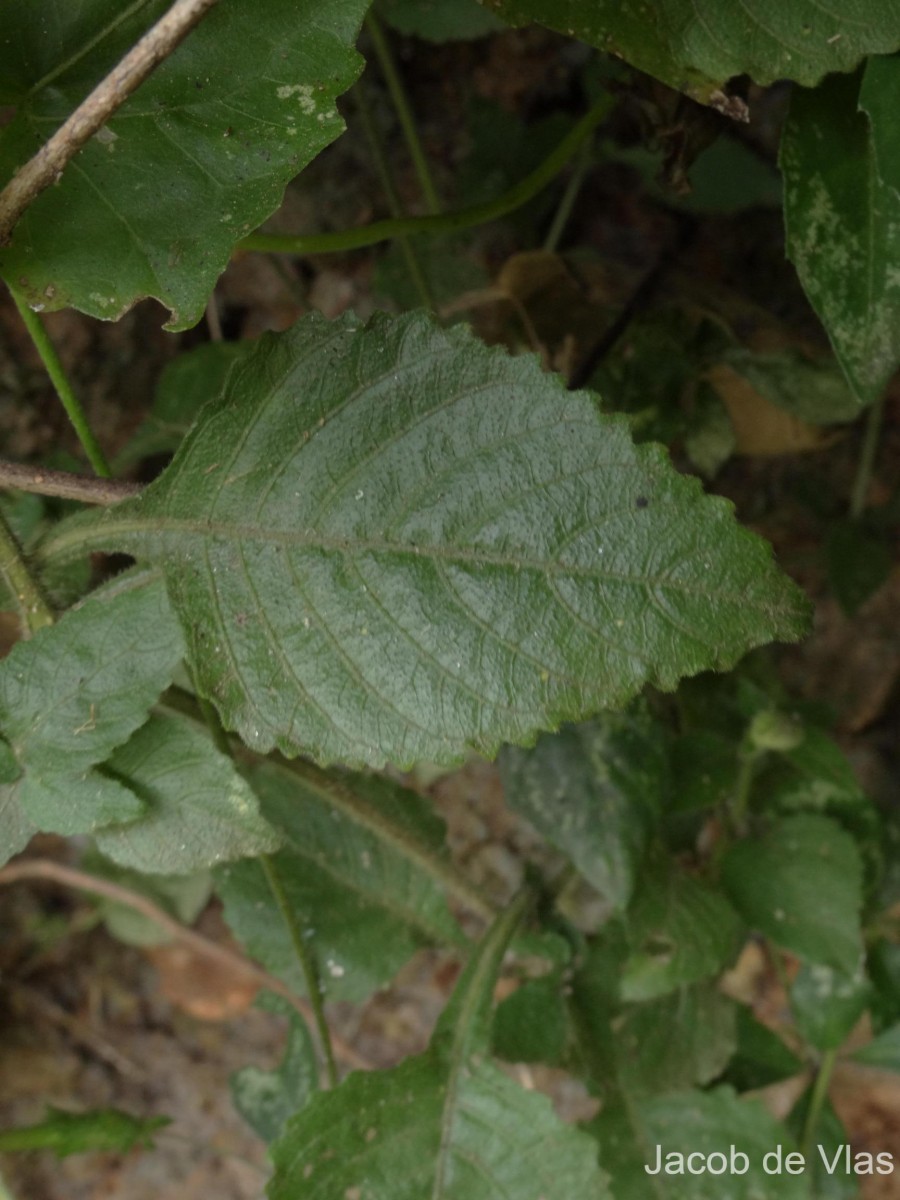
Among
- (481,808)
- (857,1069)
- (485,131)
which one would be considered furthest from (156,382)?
(857,1069)

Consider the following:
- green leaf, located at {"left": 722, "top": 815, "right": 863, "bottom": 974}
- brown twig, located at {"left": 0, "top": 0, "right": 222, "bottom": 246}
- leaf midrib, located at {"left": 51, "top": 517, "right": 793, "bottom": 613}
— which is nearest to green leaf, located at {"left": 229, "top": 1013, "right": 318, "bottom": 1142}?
green leaf, located at {"left": 722, "top": 815, "right": 863, "bottom": 974}

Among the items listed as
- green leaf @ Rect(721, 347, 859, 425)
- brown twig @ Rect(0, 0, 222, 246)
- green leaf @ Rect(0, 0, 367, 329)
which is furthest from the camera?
green leaf @ Rect(721, 347, 859, 425)

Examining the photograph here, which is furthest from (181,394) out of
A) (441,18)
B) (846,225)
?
(846,225)

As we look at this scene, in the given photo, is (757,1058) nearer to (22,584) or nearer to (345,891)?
(345,891)

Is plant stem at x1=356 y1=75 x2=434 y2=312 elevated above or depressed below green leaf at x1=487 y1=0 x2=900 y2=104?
below

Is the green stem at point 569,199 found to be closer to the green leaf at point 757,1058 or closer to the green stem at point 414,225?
the green stem at point 414,225

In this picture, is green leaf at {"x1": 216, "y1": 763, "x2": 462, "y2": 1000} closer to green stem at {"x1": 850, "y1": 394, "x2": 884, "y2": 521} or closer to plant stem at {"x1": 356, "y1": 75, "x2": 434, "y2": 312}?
plant stem at {"x1": 356, "y1": 75, "x2": 434, "y2": 312}
